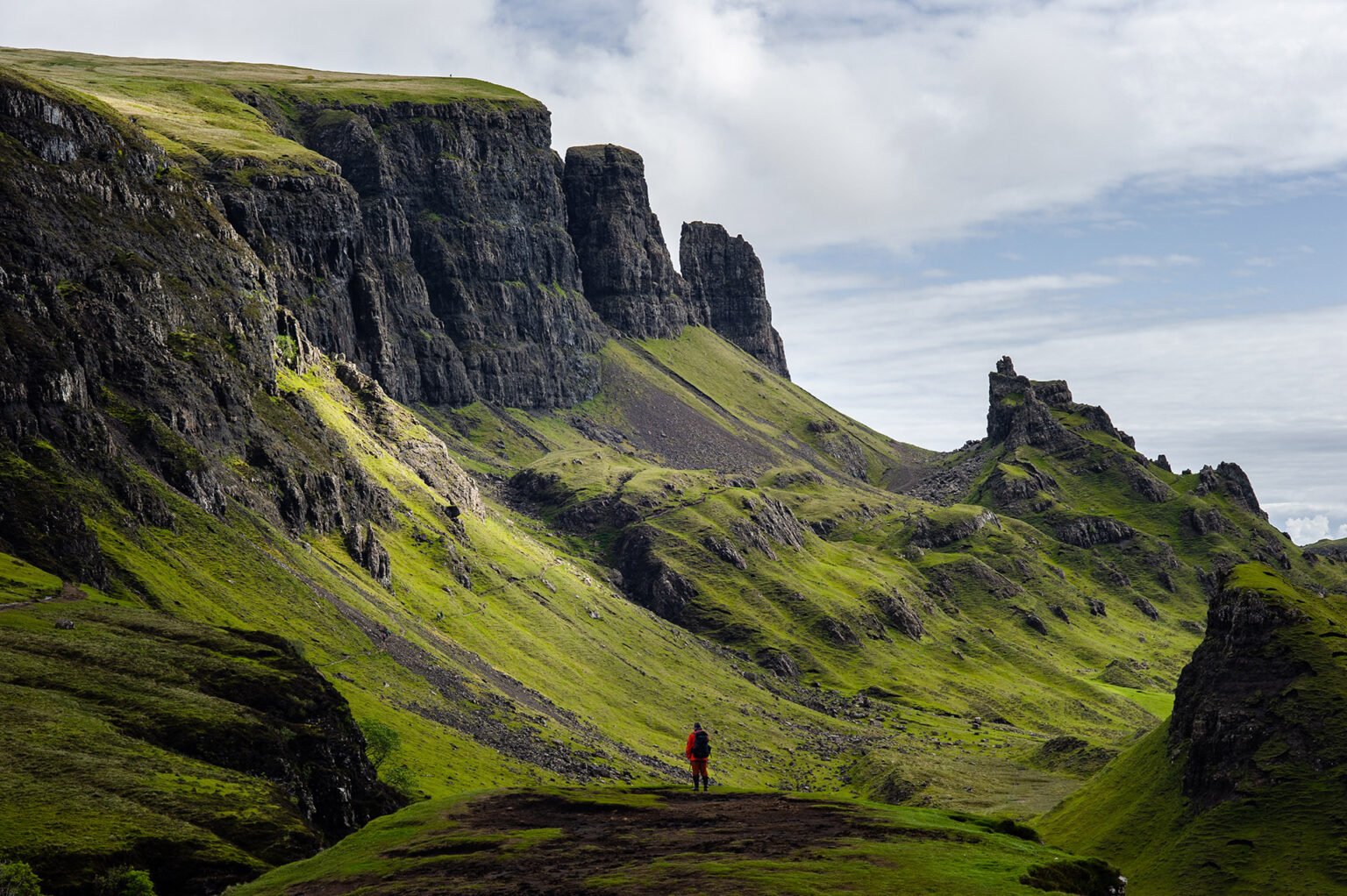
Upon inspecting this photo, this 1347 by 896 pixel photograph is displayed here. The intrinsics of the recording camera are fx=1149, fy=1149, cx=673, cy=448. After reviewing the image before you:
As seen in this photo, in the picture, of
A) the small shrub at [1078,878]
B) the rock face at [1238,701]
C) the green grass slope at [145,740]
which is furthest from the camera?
the rock face at [1238,701]

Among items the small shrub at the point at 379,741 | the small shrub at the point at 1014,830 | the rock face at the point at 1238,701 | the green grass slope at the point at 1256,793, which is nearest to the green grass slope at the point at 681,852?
the small shrub at the point at 1014,830

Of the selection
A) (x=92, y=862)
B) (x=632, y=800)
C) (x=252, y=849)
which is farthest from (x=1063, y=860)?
(x=92, y=862)

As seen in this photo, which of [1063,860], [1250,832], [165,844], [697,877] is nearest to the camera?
[697,877]

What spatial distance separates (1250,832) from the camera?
410ft

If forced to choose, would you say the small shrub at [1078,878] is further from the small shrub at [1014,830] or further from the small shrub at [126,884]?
the small shrub at [126,884]

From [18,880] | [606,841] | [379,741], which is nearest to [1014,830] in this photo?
[606,841]

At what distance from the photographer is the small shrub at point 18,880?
72688 mm

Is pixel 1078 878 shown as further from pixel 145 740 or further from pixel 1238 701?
pixel 145 740

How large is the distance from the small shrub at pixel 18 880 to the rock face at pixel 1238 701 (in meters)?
121

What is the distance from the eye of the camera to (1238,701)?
142 m

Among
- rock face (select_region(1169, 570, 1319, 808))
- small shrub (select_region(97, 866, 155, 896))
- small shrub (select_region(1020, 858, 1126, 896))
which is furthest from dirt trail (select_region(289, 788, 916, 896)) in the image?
rock face (select_region(1169, 570, 1319, 808))

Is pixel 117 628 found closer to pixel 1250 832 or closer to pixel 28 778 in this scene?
pixel 28 778

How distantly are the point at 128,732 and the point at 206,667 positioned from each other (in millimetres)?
22580

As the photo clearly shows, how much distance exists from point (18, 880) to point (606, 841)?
37695 mm
